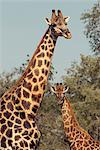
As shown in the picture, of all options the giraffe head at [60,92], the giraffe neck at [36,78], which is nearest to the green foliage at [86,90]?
the giraffe head at [60,92]

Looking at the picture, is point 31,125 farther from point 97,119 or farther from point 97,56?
point 97,56

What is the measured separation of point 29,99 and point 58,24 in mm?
1216

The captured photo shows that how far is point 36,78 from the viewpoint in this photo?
26.4 feet

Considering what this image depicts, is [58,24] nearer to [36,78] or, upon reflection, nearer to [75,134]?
[36,78]

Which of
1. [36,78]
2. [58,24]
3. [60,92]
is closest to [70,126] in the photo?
[60,92]

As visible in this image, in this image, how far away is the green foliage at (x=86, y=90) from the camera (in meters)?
24.4

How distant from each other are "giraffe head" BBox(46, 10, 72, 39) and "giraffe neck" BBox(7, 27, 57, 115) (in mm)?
119

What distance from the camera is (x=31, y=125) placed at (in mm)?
7656

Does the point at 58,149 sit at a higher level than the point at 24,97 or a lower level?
lower

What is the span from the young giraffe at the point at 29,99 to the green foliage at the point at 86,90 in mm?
16042

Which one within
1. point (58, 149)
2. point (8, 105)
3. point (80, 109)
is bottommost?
point (58, 149)

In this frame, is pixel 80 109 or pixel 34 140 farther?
pixel 80 109

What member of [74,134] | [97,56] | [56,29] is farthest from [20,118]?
[97,56]

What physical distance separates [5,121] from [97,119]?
17.4m
